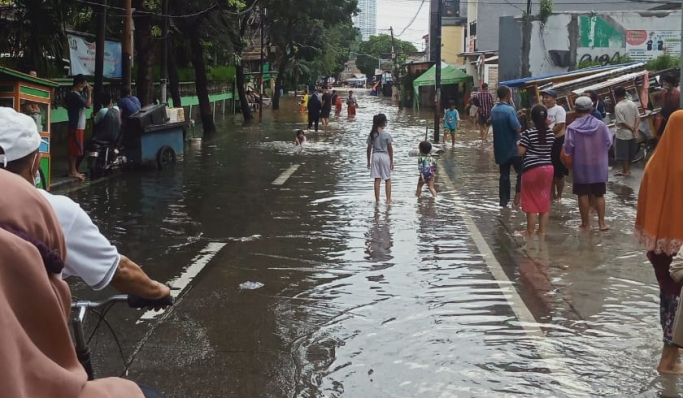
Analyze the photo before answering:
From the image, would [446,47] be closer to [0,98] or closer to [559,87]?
[559,87]

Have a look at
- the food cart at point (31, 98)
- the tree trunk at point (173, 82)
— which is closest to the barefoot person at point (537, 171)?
the food cart at point (31, 98)

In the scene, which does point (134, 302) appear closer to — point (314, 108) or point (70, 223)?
point (70, 223)

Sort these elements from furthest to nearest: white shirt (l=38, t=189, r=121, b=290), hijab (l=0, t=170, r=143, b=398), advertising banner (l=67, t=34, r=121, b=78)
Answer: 1. advertising banner (l=67, t=34, r=121, b=78)
2. white shirt (l=38, t=189, r=121, b=290)
3. hijab (l=0, t=170, r=143, b=398)

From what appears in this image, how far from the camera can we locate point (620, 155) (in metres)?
16.3

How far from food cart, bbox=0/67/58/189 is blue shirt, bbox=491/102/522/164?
21.1ft

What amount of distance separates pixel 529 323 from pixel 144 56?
58.6 ft

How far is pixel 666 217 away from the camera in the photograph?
5418mm

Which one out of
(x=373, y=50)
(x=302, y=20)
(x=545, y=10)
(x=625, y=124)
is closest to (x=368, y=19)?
(x=373, y=50)

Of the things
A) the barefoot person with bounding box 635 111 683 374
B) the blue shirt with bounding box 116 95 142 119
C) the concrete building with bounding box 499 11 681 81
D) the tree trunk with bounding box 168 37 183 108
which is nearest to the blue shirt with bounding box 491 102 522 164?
the barefoot person with bounding box 635 111 683 374

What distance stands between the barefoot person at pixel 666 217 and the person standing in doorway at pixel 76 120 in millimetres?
12235

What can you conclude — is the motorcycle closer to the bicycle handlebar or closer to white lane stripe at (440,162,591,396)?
white lane stripe at (440,162,591,396)

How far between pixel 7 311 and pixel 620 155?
15892 millimetres

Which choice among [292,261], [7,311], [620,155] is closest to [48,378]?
[7,311]

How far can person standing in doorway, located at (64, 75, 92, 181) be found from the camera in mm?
15570
